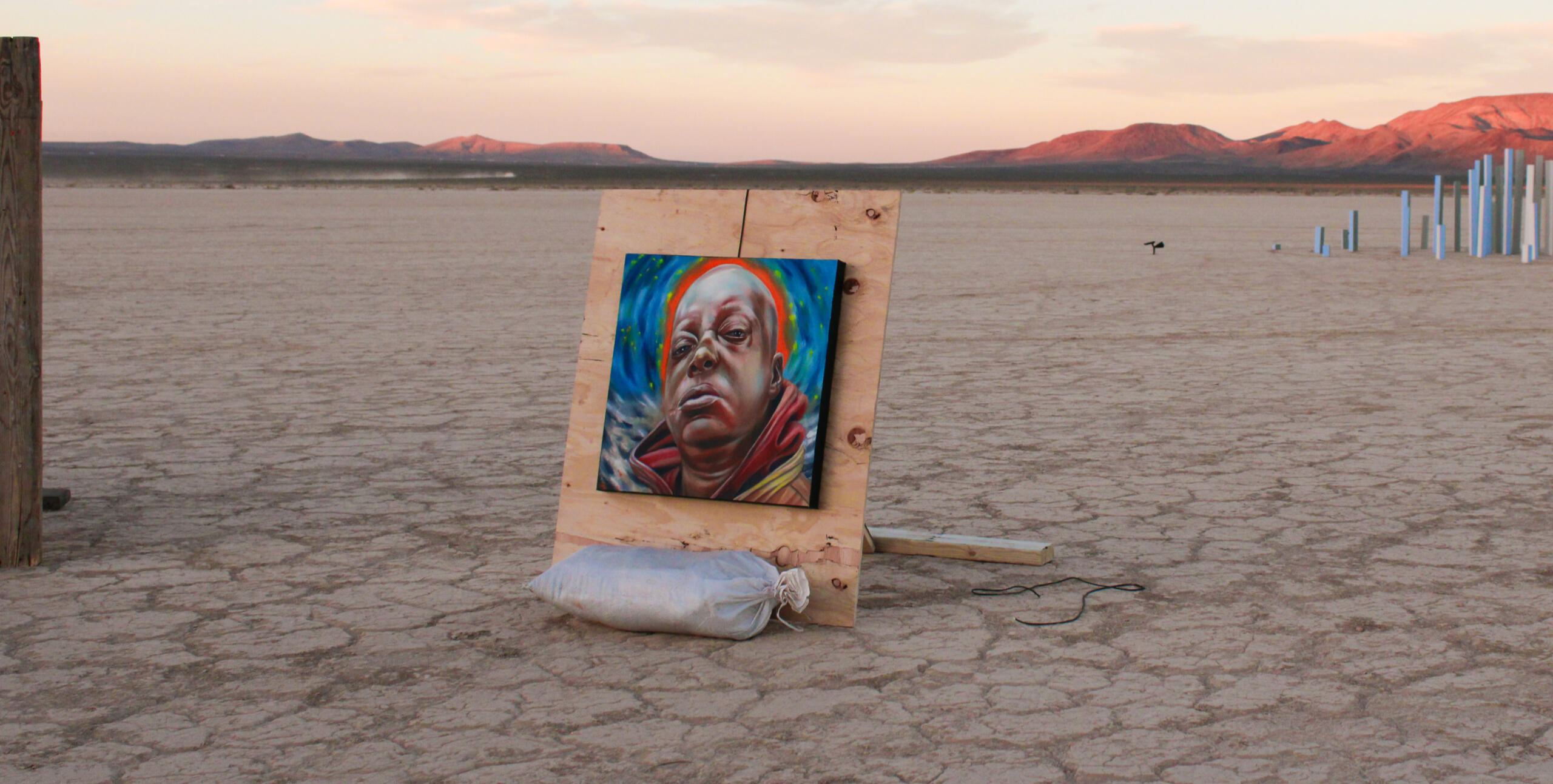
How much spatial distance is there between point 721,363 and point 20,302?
2227 mm

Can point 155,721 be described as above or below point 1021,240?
below

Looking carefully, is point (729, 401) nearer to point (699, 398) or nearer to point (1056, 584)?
point (699, 398)

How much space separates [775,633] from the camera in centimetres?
402

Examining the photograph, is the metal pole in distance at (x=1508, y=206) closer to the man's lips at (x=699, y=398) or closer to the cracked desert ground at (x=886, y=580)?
the cracked desert ground at (x=886, y=580)

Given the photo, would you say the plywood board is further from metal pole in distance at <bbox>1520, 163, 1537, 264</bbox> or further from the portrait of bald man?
metal pole in distance at <bbox>1520, 163, 1537, 264</bbox>

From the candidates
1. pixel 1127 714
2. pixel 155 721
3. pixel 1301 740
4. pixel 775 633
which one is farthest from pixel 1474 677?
pixel 155 721

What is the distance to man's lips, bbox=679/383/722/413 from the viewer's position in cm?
420

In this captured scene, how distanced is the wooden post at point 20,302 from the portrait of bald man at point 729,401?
6.39 ft

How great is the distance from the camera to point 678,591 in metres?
3.91

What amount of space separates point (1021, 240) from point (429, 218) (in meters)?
15.3

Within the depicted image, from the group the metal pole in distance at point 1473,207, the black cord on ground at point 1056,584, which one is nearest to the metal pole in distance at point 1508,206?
the metal pole in distance at point 1473,207

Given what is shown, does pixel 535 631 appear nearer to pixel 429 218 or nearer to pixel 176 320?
pixel 176 320

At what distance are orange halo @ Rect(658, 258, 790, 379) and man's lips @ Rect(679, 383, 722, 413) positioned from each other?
3.7 inches

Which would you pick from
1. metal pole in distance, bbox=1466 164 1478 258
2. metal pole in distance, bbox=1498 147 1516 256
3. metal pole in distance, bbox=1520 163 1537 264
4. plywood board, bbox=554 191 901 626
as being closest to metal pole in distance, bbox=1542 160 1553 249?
metal pole in distance, bbox=1520 163 1537 264
